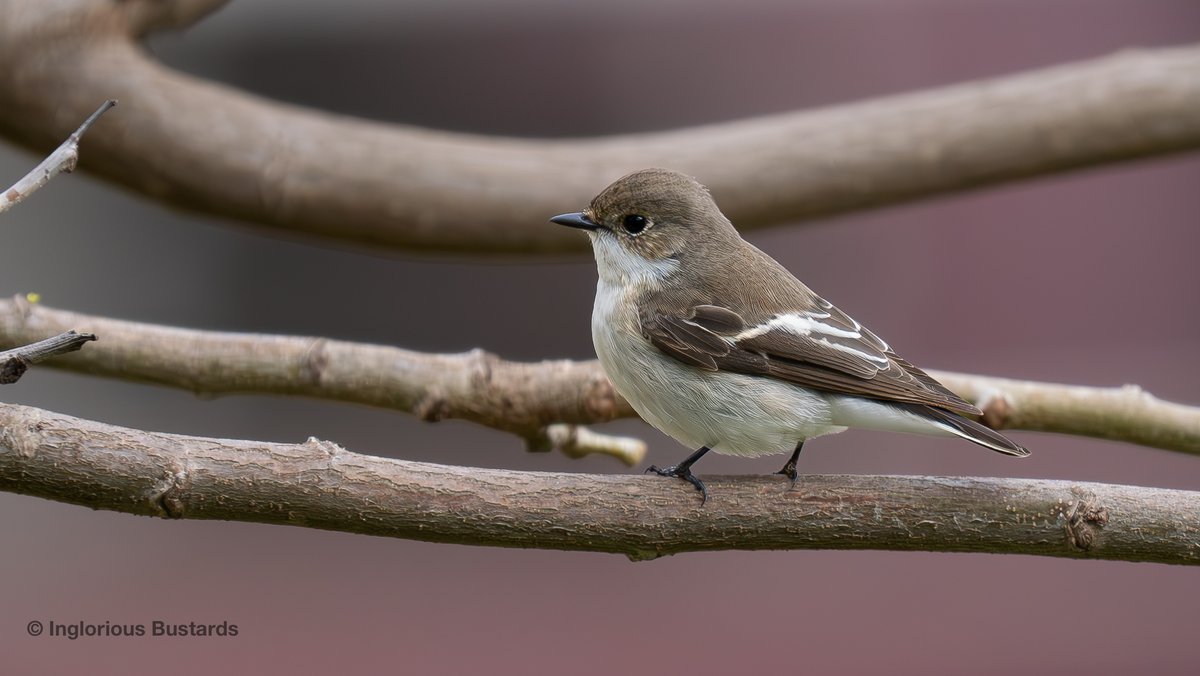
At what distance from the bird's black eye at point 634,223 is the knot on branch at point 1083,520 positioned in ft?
4.92

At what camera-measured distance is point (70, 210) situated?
339 inches

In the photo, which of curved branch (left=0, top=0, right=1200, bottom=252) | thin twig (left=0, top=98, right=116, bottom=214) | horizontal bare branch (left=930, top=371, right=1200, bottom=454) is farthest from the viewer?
curved branch (left=0, top=0, right=1200, bottom=252)

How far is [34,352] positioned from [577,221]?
1.66 metres

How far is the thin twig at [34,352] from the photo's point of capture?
227 cm

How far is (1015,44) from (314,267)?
18.7ft

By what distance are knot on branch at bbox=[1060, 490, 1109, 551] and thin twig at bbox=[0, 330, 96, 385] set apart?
2349 mm

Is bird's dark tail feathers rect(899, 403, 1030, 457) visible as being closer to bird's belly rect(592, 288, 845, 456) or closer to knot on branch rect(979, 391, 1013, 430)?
bird's belly rect(592, 288, 845, 456)

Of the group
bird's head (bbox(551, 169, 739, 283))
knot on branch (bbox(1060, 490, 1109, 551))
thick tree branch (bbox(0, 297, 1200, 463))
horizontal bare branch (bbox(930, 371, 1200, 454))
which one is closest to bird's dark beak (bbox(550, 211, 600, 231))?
bird's head (bbox(551, 169, 739, 283))

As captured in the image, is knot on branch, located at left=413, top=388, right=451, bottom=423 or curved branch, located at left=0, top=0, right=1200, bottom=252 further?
curved branch, located at left=0, top=0, right=1200, bottom=252

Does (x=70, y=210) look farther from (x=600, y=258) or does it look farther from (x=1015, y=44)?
(x=1015, y=44)

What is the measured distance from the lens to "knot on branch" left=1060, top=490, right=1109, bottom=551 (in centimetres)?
280

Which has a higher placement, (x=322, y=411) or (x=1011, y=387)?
(x=322, y=411)

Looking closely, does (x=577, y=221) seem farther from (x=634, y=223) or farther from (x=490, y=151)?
(x=490, y=151)

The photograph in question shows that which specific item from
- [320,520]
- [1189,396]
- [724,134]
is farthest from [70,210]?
[1189,396]
